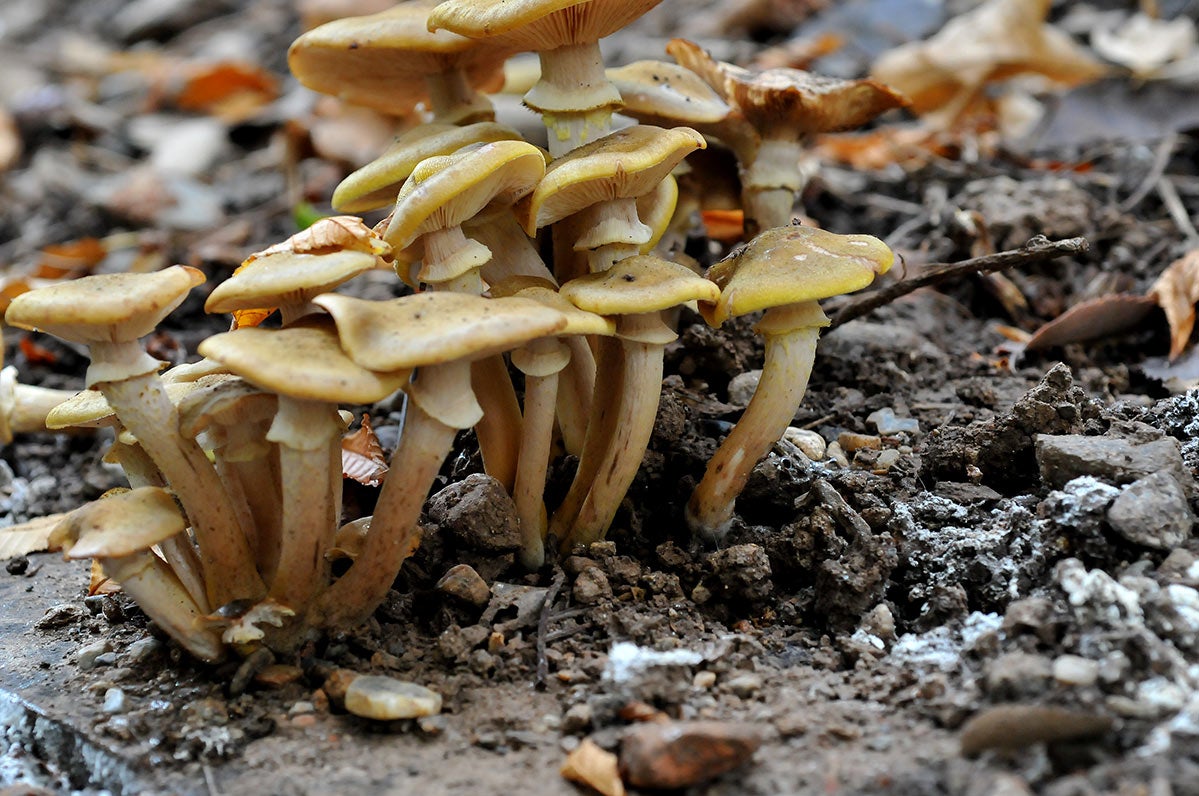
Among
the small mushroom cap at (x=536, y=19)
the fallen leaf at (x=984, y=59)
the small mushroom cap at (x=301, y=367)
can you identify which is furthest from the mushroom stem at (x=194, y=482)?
the fallen leaf at (x=984, y=59)

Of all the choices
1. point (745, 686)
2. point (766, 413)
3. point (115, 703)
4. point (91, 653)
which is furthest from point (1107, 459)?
point (91, 653)

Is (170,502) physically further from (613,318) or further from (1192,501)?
(1192,501)

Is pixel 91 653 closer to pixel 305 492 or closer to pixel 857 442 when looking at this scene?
pixel 305 492

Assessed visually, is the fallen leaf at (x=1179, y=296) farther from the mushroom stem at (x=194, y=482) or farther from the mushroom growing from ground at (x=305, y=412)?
the mushroom stem at (x=194, y=482)

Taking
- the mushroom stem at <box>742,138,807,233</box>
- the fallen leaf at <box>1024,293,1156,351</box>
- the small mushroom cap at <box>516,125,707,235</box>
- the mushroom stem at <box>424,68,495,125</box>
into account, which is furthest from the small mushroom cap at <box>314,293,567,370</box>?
the fallen leaf at <box>1024,293,1156,351</box>

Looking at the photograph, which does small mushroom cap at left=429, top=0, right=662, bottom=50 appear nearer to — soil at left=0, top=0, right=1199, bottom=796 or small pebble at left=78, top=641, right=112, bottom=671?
soil at left=0, top=0, right=1199, bottom=796

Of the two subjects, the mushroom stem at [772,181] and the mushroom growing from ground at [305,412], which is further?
the mushroom stem at [772,181]
